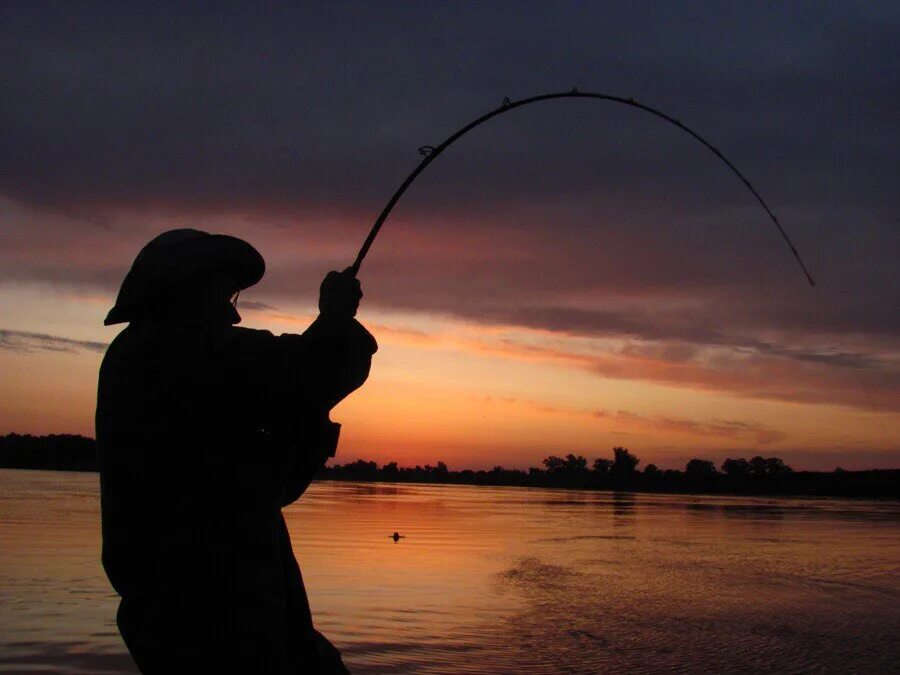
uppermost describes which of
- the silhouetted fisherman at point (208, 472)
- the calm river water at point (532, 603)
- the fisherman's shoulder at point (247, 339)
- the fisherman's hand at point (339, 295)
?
the fisherman's hand at point (339, 295)

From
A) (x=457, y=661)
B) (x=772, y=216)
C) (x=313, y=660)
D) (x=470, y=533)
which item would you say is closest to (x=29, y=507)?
(x=470, y=533)

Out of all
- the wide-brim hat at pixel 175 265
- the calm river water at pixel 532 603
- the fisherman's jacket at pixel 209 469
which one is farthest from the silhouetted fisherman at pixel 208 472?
the calm river water at pixel 532 603

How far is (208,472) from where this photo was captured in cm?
211

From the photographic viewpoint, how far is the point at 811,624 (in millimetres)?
13930

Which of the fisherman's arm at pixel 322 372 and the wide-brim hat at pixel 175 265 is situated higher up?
the wide-brim hat at pixel 175 265

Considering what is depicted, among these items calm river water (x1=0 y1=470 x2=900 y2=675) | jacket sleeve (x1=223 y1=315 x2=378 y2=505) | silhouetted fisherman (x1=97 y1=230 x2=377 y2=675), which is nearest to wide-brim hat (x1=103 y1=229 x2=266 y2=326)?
silhouetted fisherman (x1=97 y1=230 x2=377 y2=675)

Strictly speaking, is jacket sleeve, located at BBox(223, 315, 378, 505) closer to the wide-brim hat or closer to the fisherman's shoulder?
the fisherman's shoulder

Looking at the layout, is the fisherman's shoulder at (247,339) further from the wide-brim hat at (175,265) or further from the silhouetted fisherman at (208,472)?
the wide-brim hat at (175,265)

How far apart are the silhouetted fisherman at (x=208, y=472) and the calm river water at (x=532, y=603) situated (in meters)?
8.06

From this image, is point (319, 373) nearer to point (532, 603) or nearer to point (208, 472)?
point (208, 472)

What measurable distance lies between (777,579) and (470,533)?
11278mm

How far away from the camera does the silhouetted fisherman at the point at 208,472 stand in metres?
2.08

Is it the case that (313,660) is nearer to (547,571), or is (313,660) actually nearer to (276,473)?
(276,473)

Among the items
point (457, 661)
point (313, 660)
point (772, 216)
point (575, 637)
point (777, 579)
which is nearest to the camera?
point (313, 660)
